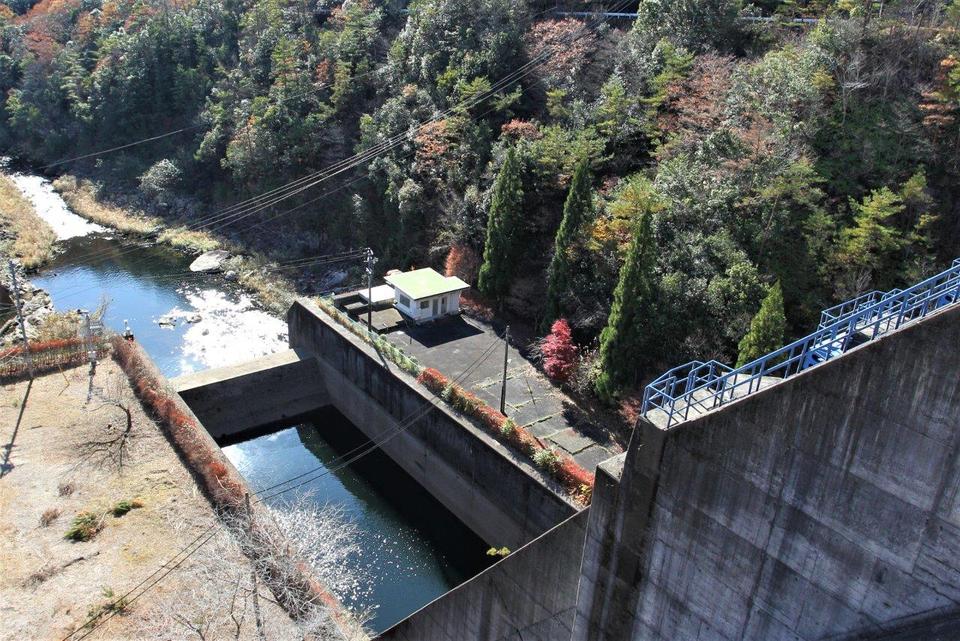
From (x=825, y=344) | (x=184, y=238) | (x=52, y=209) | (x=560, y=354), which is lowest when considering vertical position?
(x=52, y=209)

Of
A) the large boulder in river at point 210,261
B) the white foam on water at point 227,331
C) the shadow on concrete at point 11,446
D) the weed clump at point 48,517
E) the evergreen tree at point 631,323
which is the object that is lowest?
the white foam on water at point 227,331

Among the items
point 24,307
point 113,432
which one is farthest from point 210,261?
point 113,432

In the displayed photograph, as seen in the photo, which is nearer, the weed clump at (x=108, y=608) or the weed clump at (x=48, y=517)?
the weed clump at (x=108, y=608)

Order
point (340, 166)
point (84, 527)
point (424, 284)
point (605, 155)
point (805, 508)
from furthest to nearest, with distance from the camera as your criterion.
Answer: point (340, 166)
point (605, 155)
point (424, 284)
point (84, 527)
point (805, 508)

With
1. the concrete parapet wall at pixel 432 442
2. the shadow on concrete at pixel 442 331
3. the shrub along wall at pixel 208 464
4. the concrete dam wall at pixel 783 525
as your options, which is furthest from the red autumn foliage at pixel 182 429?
the concrete dam wall at pixel 783 525

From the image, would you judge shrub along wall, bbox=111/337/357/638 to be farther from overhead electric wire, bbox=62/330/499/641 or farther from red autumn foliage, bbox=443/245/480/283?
red autumn foliage, bbox=443/245/480/283

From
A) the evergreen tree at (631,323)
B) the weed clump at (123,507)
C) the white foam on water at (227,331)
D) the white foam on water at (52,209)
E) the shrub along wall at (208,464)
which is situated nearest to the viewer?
the shrub along wall at (208,464)

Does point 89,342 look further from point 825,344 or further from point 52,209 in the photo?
point 52,209

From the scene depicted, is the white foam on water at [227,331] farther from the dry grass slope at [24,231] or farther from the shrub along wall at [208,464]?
the dry grass slope at [24,231]

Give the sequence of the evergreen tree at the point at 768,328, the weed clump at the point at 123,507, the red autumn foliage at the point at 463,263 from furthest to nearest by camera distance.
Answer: the red autumn foliage at the point at 463,263, the weed clump at the point at 123,507, the evergreen tree at the point at 768,328
